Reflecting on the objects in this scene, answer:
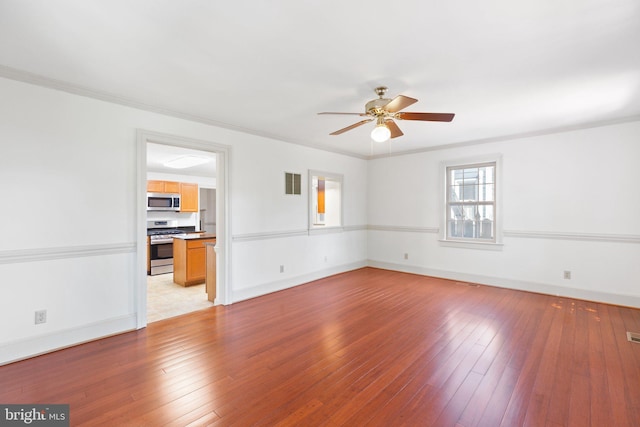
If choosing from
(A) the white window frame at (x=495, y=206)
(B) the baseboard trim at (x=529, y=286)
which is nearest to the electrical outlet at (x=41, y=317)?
(B) the baseboard trim at (x=529, y=286)

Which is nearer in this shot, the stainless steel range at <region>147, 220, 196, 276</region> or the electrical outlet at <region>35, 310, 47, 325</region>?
the electrical outlet at <region>35, 310, 47, 325</region>

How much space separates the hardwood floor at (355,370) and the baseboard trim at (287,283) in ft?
1.28

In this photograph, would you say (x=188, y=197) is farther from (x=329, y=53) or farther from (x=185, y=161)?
(x=329, y=53)

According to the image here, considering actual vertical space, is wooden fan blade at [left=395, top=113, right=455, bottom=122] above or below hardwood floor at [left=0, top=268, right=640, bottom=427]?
above

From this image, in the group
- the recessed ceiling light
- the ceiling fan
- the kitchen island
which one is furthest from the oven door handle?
the ceiling fan

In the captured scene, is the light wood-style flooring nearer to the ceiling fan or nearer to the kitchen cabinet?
the kitchen cabinet

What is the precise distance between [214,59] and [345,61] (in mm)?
1073

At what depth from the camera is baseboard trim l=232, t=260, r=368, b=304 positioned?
14.1 feet

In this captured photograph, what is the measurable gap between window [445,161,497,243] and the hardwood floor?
170 cm

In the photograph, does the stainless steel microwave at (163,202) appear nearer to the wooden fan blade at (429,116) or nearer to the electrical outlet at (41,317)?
the electrical outlet at (41,317)

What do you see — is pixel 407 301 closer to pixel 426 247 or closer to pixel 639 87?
pixel 426 247

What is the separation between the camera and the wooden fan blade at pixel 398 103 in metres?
2.53

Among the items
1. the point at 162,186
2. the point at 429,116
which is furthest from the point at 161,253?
the point at 429,116

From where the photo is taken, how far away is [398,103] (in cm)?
266
